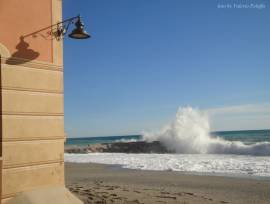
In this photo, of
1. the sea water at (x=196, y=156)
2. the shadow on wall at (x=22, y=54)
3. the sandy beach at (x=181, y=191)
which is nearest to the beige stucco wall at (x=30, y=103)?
the shadow on wall at (x=22, y=54)

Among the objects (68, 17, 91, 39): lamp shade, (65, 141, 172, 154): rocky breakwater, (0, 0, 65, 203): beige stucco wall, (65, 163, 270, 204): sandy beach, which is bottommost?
(65, 163, 270, 204): sandy beach

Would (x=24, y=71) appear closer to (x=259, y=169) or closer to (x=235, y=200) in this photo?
(x=235, y=200)

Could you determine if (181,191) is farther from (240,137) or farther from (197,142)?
(240,137)

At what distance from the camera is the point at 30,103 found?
236 inches

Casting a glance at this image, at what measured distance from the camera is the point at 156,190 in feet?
33.0

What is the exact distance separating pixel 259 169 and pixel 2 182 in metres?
11.5

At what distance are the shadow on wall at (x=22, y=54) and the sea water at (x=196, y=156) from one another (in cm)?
991

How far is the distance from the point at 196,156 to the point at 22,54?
19.5m

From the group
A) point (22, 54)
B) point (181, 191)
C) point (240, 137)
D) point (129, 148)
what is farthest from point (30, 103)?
point (240, 137)

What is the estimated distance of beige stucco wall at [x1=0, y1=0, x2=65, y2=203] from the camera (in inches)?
222

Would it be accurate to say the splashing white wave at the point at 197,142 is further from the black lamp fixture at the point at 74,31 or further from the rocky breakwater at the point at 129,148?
the black lamp fixture at the point at 74,31

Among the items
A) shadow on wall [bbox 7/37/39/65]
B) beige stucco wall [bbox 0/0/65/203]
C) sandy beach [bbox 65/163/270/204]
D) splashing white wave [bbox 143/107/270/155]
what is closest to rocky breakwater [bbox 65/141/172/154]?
splashing white wave [bbox 143/107/270/155]

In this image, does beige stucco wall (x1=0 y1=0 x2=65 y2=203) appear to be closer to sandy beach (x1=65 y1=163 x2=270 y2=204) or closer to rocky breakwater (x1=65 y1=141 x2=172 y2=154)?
sandy beach (x1=65 y1=163 x2=270 y2=204)

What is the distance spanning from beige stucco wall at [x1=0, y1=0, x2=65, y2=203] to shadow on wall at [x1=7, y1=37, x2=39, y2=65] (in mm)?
18
